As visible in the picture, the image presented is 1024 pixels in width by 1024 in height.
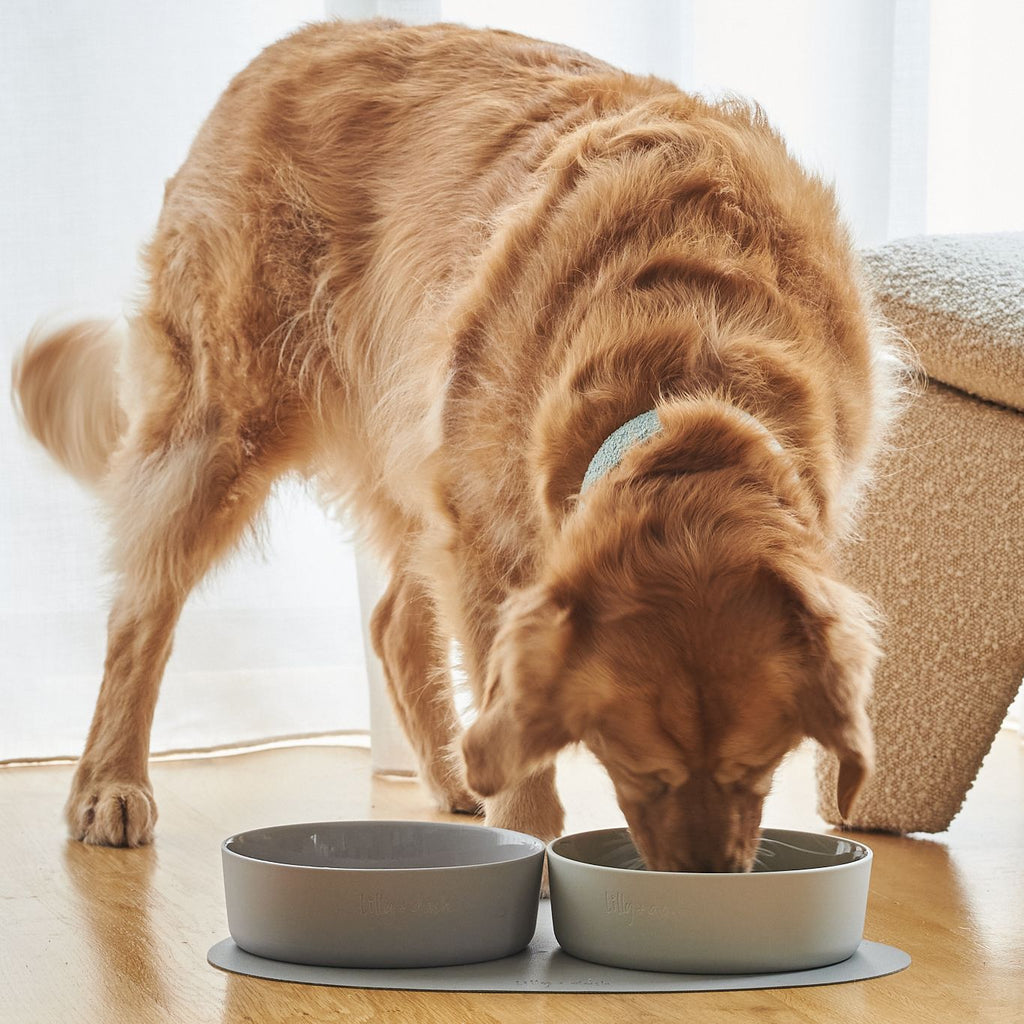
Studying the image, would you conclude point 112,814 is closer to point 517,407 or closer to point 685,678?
point 517,407

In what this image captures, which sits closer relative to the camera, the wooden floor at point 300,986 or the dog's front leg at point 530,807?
the wooden floor at point 300,986

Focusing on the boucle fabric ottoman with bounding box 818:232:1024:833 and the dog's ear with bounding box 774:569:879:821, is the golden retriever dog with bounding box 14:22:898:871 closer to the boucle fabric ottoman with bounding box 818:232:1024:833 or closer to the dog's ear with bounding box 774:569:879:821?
the dog's ear with bounding box 774:569:879:821

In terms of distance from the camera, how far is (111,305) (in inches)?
139

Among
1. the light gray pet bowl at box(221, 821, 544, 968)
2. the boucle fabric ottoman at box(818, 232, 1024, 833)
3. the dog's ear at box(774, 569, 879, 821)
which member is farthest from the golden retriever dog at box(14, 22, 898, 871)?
the boucle fabric ottoman at box(818, 232, 1024, 833)

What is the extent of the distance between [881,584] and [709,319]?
84cm

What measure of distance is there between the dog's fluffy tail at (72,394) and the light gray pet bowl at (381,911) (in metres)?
1.64

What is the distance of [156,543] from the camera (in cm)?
287

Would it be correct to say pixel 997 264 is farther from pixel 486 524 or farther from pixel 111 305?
pixel 111 305

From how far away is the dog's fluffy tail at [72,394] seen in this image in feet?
10.7

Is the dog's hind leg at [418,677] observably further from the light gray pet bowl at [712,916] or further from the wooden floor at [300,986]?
the light gray pet bowl at [712,916]

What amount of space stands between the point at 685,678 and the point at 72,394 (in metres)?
2.06

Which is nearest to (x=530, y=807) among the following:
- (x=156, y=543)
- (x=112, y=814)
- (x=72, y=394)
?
(x=112, y=814)

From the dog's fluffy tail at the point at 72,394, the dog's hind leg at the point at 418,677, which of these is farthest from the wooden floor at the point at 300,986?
the dog's fluffy tail at the point at 72,394

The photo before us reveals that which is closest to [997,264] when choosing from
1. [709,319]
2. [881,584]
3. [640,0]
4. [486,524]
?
[881,584]
